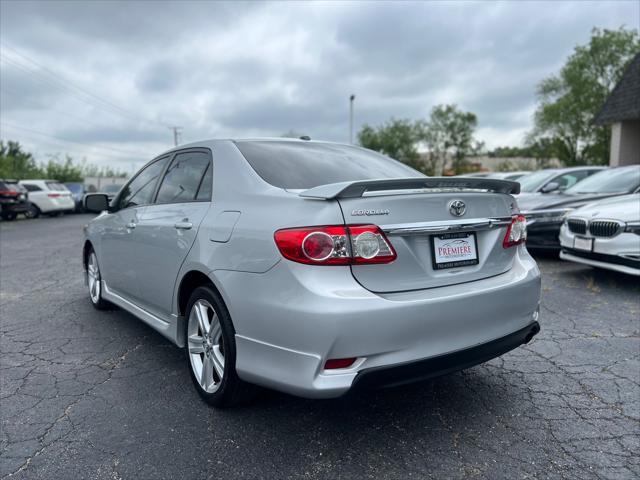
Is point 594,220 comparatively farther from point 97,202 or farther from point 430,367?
point 97,202

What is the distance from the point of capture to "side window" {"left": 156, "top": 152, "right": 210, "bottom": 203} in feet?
10.9

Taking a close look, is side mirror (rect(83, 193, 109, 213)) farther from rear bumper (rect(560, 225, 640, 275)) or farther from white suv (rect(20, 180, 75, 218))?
white suv (rect(20, 180, 75, 218))

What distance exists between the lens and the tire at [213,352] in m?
2.68

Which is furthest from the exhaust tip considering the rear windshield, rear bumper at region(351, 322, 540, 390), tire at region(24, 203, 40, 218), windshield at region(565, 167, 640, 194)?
tire at region(24, 203, 40, 218)

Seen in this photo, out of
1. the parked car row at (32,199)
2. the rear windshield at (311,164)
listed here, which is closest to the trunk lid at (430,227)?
the rear windshield at (311,164)

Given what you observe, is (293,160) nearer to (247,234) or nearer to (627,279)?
(247,234)

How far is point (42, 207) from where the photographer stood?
22875mm

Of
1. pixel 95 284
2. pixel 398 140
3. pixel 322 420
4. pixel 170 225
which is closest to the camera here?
pixel 322 420

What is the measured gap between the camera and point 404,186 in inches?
97.8

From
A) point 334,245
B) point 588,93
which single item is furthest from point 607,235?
point 588,93

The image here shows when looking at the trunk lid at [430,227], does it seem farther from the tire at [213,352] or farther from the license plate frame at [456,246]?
the tire at [213,352]

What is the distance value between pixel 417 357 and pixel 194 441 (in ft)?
3.98

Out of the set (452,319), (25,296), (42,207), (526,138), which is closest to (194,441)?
(452,319)

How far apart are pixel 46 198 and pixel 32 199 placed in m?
0.59
